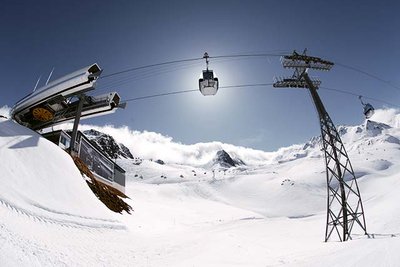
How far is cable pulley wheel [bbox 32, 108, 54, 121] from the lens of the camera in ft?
96.4

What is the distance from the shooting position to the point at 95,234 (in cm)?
1309

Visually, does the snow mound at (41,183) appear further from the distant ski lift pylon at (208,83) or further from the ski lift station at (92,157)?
the ski lift station at (92,157)

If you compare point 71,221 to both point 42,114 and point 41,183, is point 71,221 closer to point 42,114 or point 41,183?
point 41,183

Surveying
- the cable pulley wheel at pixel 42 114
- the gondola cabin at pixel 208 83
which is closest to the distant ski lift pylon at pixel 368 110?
the gondola cabin at pixel 208 83

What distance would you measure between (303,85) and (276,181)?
2683 inches

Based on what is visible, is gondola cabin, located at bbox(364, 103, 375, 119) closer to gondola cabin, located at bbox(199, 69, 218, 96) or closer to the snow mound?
gondola cabin, located at bbox(199, 69, 218, 96)

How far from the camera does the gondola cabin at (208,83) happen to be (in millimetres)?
13617

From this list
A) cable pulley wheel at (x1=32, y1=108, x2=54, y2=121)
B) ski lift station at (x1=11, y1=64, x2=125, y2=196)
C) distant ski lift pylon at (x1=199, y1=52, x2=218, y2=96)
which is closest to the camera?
distant ski lift pylon at (x1=199, y1=52, x2=218, y2=96)

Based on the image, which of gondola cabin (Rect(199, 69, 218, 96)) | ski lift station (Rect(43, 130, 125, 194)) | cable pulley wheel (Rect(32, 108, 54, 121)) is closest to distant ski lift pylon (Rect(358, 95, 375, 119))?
gondola cabin (Rect(199, 69, 218, 96))

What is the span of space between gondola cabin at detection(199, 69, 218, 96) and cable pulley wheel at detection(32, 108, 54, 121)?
72.6ft

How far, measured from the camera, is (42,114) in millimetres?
29578

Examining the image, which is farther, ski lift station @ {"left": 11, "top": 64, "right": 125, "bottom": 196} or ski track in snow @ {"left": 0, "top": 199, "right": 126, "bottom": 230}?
ski lift station @ {"left": 11, "top": 64, "right": 125, "bottom": 196}

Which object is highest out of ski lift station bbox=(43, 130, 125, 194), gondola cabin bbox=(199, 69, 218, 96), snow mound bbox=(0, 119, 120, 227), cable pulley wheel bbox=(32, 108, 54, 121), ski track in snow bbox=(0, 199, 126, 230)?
cable pulley wheel bbox=(32, 108, 54, 121)

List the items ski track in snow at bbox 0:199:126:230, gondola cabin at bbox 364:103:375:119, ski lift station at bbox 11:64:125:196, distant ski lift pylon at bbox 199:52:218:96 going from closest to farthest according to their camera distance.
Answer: ski track in snow at bbox 0:199:126:230 < distant ski lift pylon at bbox 199:52:218:96 < gondola cabin at bbox 364:103:375:119 < ski lift station at bbox 11:64:125:196
